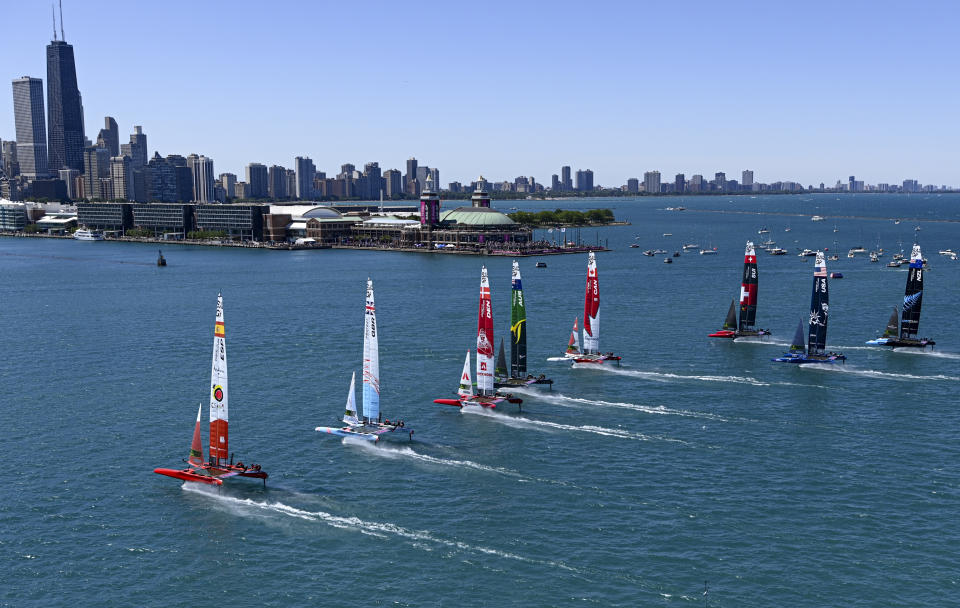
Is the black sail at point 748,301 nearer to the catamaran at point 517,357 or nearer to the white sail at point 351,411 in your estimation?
the catamaran at point 517,357

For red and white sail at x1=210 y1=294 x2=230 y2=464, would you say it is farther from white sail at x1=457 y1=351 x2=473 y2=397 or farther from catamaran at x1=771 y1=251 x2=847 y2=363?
catamaran at x1=771 y1=251 x2=847 y2=363

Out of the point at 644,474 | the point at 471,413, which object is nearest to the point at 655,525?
the point at 644,474

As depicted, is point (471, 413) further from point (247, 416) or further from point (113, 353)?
point (113, 353)

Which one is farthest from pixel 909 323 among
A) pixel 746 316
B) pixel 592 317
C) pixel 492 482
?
pixel 492 482

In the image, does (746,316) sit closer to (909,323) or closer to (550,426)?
(909,323)

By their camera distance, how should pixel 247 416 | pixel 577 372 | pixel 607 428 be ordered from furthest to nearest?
pixel 577 372 → pixel 247 416 → pixel 607 428

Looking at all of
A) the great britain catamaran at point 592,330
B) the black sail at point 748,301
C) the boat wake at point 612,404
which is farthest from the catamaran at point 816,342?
the boat wake at point 612,404
